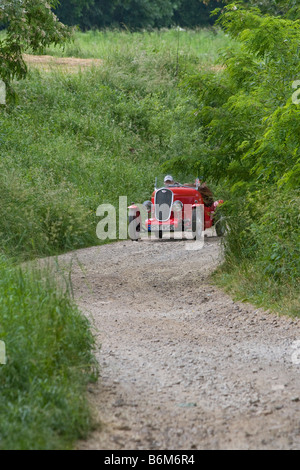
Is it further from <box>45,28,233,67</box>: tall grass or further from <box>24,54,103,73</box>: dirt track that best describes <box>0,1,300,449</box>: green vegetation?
<box>45,28,233,67</box>: tall grass

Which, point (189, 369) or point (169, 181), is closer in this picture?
point (189, 369)

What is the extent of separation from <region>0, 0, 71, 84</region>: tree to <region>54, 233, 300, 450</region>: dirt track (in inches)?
159

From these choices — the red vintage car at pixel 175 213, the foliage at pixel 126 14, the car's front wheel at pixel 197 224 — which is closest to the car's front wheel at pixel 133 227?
the red vintage car at pixel 175 213

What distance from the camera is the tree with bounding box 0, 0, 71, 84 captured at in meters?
10.7

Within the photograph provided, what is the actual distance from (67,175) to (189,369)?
11.7 meters

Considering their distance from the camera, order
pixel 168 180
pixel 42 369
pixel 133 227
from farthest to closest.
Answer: pixel 168 180
pixel 133 227
pixel 42 369

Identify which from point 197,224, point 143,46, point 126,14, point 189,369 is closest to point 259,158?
point 189,369

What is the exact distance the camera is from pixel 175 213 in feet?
47.6

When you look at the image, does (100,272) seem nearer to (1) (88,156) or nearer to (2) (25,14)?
(2) (25,14)

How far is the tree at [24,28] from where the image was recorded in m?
10.7

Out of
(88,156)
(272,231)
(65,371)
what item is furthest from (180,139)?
(65,371)

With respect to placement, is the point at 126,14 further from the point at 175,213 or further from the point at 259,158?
the point at 259,158

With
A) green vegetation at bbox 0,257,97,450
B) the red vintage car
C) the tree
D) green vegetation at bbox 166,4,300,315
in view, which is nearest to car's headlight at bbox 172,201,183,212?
the red vintage car
